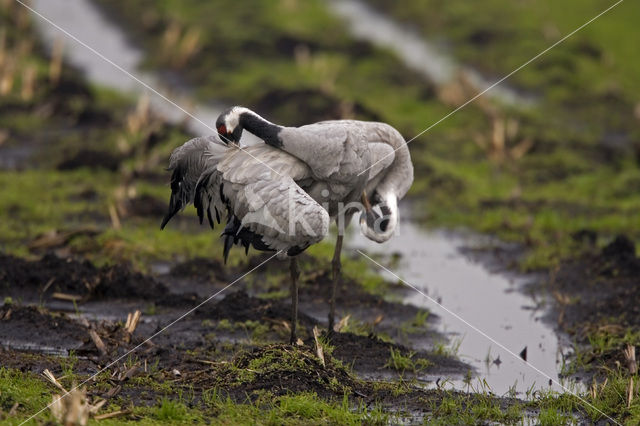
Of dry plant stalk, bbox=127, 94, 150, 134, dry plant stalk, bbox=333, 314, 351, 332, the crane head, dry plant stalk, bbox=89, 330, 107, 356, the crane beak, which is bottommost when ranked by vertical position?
dry plant stalk, bbox=89, 330, 107, 356

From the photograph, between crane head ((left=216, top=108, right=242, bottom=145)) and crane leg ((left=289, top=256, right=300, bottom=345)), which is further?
crane leg ((left=289, top=256, right=300, bottom=345))

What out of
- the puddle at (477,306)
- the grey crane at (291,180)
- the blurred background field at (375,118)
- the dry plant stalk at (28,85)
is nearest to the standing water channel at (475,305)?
the puddle at (477,306)

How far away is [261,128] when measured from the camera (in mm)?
7098

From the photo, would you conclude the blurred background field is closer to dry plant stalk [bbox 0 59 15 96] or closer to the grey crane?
dry plant stalk [bbox 0 59 15 96]

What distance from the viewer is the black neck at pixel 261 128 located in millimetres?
7016

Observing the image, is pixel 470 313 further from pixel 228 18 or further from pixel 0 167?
pixel 228 18

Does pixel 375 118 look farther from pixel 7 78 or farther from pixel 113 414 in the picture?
pixel 113 414

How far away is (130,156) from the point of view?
13.9 m

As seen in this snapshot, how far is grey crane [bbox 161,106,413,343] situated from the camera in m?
6.57

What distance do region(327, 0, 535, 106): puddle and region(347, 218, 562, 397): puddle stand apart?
22.2 ft

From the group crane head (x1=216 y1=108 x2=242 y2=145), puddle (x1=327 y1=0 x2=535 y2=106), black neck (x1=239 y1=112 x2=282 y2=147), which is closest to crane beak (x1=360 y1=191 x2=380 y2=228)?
black neck (x1=239 y1=112 x2=282 y2=147)

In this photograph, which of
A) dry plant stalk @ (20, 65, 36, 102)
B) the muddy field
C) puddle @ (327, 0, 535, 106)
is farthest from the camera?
puddle @ (327, 0, 535, 106)

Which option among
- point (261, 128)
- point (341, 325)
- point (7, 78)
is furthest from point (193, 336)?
point (7, 78)

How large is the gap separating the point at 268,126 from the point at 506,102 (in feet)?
38.2
